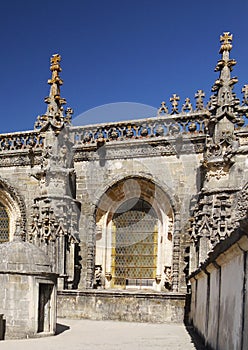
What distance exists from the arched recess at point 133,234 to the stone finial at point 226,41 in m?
4.39

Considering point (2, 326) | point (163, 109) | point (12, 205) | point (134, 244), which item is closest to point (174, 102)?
point (163, 109)

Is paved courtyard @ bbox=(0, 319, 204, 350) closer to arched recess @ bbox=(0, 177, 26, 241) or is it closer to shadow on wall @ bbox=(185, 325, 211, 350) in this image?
shadow on wall @ bbox=(185, 325, 211, 350)

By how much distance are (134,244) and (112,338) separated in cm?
617

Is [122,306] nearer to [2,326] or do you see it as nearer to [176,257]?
[176,257]

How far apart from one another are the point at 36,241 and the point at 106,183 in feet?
9.14

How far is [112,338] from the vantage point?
350 inches

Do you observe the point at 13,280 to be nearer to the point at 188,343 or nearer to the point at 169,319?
the point at 188,343

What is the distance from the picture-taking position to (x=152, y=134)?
47.7 feet

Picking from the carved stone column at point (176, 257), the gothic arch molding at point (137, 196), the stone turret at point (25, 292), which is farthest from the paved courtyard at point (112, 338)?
the gothic arch molding at point (137, 196)

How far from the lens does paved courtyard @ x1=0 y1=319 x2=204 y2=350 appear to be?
7.87 meters

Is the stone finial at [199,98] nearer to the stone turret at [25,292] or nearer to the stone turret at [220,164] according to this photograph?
the stone turret at [220,164]

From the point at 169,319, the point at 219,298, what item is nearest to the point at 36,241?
the point at 169,319

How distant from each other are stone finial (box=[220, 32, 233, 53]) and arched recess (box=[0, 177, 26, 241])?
8.05m

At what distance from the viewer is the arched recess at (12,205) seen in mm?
15750
